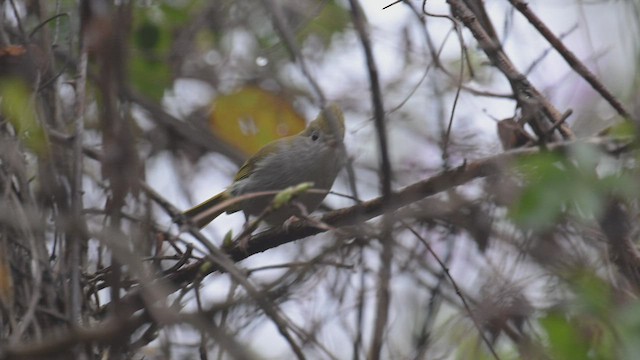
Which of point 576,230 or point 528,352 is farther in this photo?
point 576,230

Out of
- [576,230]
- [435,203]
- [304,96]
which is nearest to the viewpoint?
[435,203]

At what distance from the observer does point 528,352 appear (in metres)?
2.38

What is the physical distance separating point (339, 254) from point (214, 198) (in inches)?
38.8

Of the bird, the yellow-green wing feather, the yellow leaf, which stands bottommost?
the bird

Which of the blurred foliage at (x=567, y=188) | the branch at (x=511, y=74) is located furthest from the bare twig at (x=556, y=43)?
the blurred foliage at (x=567, y=188)

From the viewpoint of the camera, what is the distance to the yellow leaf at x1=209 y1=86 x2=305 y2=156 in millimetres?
5078

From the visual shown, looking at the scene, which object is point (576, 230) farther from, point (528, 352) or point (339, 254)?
point (339, 254)

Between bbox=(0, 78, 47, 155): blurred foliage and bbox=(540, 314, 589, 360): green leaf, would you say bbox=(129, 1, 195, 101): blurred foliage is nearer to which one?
bbox=(0, 78, 47, 155): blurred foliage

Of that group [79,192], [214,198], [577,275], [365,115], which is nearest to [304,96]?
[365,115]

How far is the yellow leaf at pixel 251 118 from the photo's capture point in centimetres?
508

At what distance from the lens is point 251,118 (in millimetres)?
5184

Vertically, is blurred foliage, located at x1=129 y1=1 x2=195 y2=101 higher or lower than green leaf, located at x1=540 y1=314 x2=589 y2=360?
higher

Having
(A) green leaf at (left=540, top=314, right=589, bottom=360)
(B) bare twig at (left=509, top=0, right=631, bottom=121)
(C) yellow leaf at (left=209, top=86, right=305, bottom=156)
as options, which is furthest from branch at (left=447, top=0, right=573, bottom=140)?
(C) yellow leaf at (left=209, top=86, right=305, bottom=156)

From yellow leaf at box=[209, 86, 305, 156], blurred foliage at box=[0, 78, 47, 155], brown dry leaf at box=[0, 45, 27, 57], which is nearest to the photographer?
blurred foliage at box=[0, 78, 47, 155]
